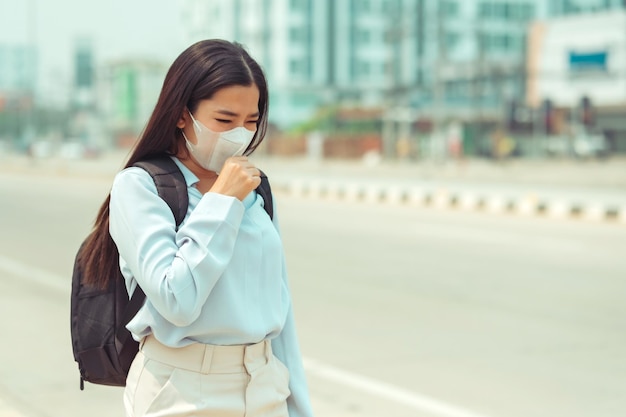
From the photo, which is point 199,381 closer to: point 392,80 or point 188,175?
point 188,175

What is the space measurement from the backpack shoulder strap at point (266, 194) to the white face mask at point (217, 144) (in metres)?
0.13

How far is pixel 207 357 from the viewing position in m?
2.11

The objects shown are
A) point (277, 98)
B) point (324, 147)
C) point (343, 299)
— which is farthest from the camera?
point (277, 98)

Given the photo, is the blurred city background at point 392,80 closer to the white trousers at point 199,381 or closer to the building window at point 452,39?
the building window at point 452,39

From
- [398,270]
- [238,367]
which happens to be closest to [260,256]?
[238,367]

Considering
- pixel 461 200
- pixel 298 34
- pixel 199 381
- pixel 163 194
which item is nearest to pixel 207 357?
pixel 199 381

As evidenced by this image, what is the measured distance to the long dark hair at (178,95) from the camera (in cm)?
216

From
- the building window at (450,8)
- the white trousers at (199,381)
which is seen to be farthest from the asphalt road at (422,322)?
the building window at (450,8)

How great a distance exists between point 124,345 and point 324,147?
61.1 m

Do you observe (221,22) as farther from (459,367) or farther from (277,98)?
(459,367)

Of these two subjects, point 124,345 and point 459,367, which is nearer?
point 124,345

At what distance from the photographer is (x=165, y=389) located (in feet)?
6.97

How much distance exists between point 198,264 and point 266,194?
359 mm

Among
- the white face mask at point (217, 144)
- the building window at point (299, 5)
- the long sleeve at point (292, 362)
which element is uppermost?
the building window at point (299, 5)
